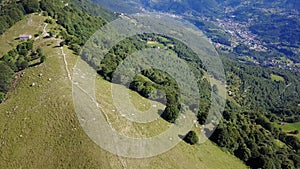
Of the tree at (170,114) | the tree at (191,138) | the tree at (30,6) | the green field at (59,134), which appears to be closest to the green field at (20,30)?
the tree at (30,6)

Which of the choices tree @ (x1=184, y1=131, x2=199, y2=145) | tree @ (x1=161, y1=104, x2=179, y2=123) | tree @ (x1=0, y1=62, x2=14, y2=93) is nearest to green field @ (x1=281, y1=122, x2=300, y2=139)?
tree @ (x1=161, y1=104, x2=179, y2=123)

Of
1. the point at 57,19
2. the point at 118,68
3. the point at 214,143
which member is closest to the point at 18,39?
the point at 57,19

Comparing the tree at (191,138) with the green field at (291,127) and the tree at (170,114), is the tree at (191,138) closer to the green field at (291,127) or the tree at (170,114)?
the tree at (170,114)

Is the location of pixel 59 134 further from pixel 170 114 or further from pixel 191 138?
pixel 191 138

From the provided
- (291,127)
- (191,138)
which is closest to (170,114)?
(191,138)

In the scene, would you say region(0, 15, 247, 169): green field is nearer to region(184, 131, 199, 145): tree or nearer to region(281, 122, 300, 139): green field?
region(184, 131, 199, 145): tree

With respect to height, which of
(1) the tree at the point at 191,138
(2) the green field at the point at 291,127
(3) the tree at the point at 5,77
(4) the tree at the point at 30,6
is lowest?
(2) the green field at the point at 291,127
